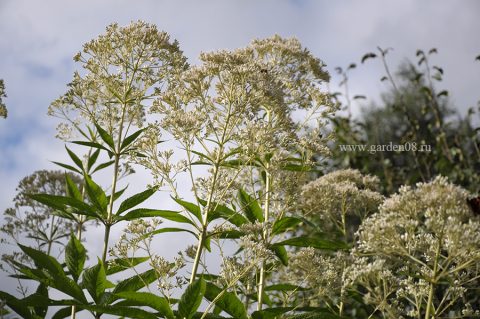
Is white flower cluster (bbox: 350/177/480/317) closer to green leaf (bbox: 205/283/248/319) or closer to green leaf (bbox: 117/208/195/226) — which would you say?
green leaf (bbox: 205/283/248/319)

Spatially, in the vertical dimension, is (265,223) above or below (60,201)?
below

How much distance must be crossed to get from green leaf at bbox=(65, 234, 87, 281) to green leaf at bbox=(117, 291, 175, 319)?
0.71 meters

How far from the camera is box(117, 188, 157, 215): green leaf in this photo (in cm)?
417

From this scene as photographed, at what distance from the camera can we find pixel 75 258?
409 cm

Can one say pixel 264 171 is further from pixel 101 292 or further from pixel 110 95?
pixel 101 292

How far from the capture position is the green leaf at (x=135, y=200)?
4.17m

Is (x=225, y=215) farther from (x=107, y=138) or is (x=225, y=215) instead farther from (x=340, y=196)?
(x=340, y=196)

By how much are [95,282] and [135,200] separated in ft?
2.26

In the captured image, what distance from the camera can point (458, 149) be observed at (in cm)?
1188

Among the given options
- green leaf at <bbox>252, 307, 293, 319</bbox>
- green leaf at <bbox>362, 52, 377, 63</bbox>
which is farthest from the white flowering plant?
green leaf at <bbox>362, 52, 377, 63</bbox>

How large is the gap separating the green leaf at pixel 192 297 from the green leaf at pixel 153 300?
Answer: 0.54 feet

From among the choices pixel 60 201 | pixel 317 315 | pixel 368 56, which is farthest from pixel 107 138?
pixel 368 56

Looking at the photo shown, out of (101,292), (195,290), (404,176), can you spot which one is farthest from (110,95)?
(404,176)

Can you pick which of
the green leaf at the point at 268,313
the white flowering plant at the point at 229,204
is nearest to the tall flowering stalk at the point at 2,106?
the white flowering plant at the point at 229,204
